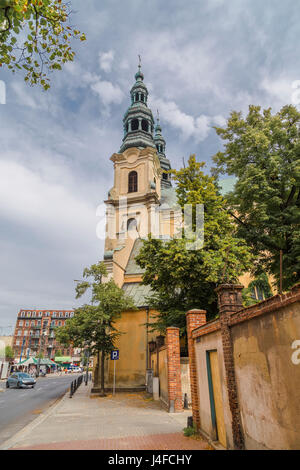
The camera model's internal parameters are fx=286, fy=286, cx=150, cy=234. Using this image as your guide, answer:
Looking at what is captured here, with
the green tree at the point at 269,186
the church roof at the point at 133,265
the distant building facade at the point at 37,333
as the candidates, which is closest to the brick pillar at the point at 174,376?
the green tree at the point at 269,186

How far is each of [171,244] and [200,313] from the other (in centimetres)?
541

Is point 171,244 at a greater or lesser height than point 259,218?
lesser

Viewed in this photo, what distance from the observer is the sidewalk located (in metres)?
6.73

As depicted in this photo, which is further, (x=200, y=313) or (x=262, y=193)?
(x=262, y=193)

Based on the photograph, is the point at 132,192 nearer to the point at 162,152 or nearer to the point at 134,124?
the point at 134,124

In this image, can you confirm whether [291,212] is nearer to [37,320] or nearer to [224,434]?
[224,434]

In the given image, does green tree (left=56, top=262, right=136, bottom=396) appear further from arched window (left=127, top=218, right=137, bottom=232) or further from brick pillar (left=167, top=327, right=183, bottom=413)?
arched window (left=127, top=218, right=137, bottom=232)

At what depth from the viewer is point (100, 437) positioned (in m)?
7.60

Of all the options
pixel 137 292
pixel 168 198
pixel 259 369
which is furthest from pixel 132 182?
pixel 259 369

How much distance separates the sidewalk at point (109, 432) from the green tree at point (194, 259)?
494cm

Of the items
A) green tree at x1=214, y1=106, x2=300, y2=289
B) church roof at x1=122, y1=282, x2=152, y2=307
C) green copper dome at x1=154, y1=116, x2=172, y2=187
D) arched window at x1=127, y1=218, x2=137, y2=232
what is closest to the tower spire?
green copper dome at x1=154, y1=116, x2=172, y2=187

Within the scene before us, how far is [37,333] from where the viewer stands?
81250 millimetres

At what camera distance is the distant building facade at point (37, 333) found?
7900 cm
